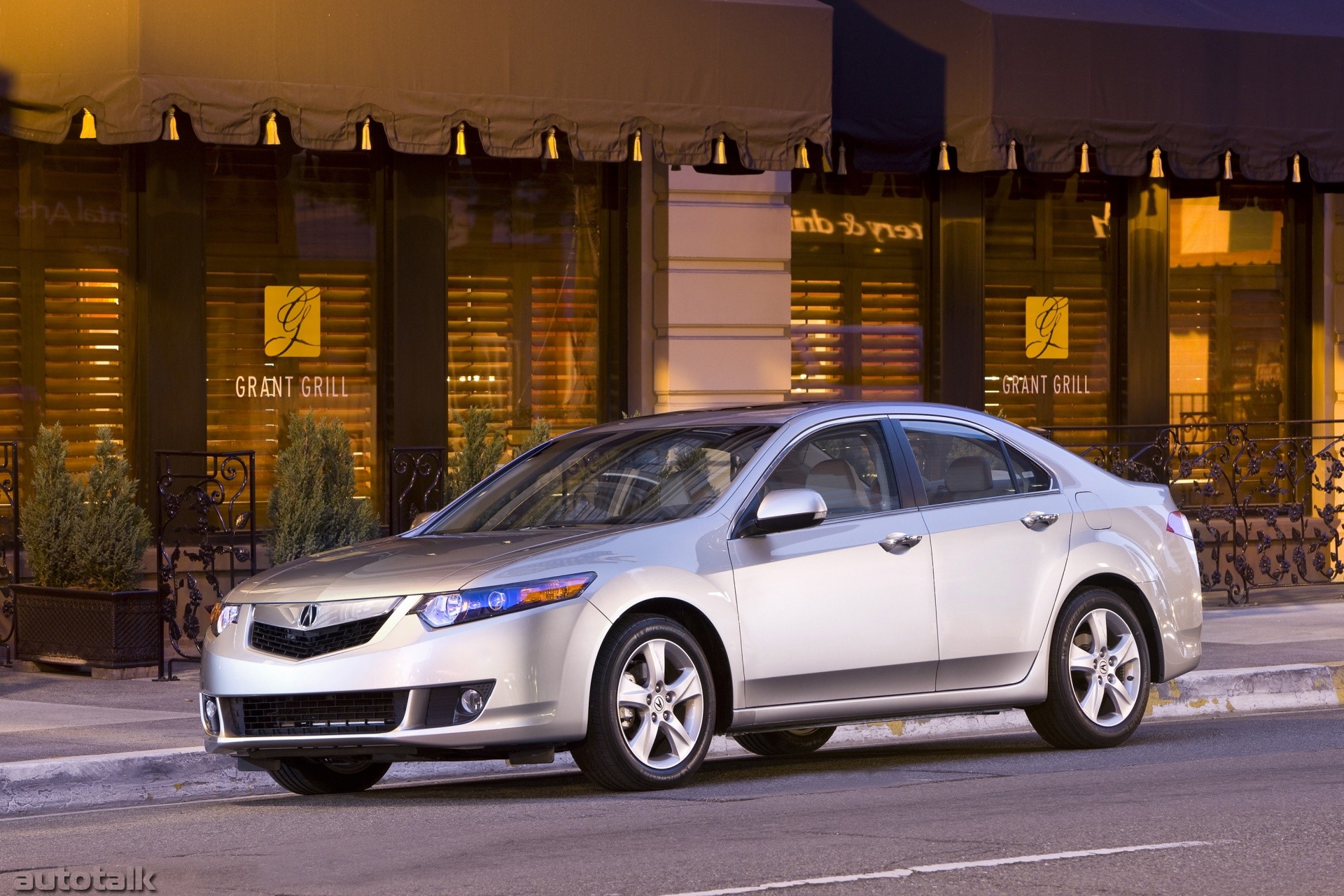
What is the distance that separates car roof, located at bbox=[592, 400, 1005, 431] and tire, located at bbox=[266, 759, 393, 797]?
1945 millimetres

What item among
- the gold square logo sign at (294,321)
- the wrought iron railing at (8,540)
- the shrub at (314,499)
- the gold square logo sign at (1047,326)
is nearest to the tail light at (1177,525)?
the shrub at (314,499)

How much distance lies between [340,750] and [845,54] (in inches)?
376

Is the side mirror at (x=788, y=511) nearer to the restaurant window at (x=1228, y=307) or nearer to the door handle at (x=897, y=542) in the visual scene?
the door handle at (x=897, y=542)

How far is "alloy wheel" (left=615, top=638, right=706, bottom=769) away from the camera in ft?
27.3

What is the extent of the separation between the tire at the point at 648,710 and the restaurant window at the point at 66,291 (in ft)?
27.4

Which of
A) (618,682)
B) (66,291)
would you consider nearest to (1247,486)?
(66,291)

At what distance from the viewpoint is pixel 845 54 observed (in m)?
16.3

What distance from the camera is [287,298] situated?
1622 centimetres

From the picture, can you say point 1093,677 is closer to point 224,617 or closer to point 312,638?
point 312,638

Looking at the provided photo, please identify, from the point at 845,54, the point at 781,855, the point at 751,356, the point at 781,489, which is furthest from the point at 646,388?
the point at 781,855

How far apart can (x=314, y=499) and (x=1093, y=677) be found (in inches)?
229
